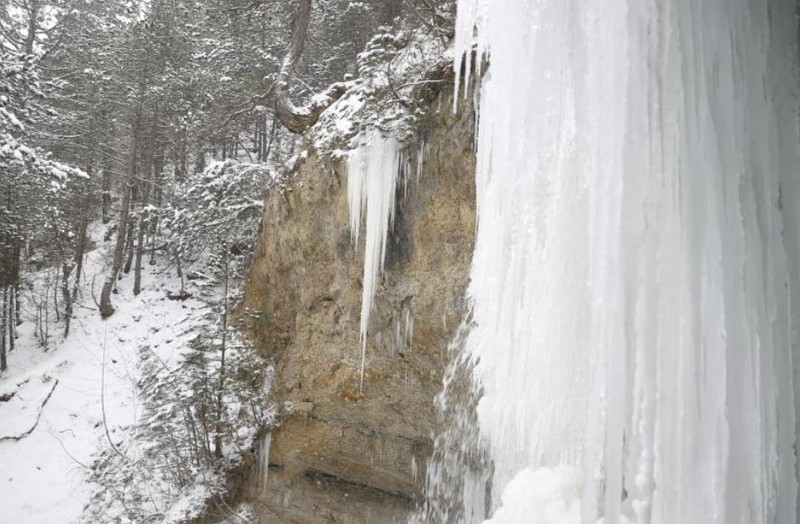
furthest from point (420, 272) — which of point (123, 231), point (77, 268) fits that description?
point (77, 268)

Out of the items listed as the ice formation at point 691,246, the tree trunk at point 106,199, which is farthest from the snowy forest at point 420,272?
the tree trunk at point 106,199

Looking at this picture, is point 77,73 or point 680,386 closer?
point 680,386

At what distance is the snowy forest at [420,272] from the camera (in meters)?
1.48

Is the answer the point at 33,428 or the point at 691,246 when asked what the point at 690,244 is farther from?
the point at 33,428

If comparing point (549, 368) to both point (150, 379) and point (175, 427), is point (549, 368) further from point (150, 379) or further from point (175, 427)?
point (150, 379)

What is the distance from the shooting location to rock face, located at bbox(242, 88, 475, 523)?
6129 mm

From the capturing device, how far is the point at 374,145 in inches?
258

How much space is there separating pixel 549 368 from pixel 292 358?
5.96 meters

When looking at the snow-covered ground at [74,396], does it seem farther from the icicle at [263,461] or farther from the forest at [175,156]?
the icicle at [263,461]

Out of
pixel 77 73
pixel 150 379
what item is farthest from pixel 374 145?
pixel 77 73

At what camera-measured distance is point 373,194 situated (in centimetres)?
659

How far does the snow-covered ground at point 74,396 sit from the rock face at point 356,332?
9.91 feet

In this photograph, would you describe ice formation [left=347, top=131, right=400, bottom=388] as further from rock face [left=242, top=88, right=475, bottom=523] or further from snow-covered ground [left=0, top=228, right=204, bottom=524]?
snow-covered ground [left=0, top=228, right=204, bottom=524]

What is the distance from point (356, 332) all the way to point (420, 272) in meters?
1.31
